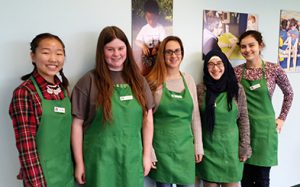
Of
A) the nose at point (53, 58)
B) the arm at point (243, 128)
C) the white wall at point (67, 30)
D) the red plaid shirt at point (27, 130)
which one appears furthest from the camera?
the arm at point (243, 128)

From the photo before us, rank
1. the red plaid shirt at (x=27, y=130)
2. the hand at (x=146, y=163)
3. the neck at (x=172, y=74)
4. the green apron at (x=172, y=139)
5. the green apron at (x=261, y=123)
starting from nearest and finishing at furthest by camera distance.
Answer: the red plaid shirt at (x=27, y=130), the hand at (x=146, y=163), the green apron at (x=172, y=139), the neck at (x=172, y=74), the green apron at (x=261, y=123)

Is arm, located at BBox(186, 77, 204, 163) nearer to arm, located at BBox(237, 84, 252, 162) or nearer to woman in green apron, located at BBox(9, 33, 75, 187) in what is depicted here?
arm, located at BBox(237, 84, 252, 162)

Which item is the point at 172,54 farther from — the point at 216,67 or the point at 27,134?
the point at 27,134

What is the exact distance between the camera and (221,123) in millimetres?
1924

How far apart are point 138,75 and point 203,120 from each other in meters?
0.61

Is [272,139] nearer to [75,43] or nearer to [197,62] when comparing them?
[197,62]

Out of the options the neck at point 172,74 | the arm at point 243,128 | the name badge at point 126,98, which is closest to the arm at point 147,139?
the name badge at point 126,98

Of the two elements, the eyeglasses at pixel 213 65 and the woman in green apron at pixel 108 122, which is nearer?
the woman in green apron at pixel 108 122

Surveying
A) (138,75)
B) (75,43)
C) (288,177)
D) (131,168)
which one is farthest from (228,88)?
(288,177)

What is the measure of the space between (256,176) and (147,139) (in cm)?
108

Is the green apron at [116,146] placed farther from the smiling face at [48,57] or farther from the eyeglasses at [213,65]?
the eyeglasses at [213,65]

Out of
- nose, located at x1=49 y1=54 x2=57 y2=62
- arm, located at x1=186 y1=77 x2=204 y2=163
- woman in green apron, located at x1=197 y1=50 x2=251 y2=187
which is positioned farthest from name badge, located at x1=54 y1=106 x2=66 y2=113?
woman in green apron, located at x1=197 y1=50 x2=251 y2=187

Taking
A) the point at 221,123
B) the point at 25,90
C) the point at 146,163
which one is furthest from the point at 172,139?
the point at 25,90

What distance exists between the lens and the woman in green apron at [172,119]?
1.77 metres
